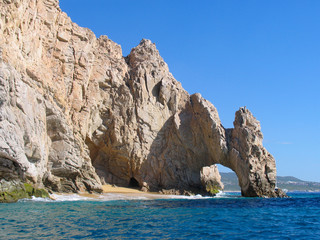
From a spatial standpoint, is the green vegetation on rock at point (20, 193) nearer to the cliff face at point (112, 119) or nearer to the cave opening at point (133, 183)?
the cliff face at point (112, 119)

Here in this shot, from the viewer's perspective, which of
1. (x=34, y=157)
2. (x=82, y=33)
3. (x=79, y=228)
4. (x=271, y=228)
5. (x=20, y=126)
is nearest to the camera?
(x=79, y=228)

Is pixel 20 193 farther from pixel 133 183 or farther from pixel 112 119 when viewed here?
pixel 133 183

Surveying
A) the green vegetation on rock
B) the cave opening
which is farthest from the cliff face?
the green vegetation on rock

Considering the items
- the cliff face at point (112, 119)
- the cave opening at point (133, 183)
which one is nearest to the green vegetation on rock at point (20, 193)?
the cliff face at point (112, 119)

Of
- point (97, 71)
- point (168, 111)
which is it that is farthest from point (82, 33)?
point (168, 111)

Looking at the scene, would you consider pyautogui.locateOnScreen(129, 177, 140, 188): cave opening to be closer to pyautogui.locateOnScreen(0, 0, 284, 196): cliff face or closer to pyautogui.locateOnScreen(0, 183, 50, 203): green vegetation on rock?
pyautogui.locateOnScreen(0, 0, 284, 196): cliff face

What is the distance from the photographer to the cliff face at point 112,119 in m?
28.1

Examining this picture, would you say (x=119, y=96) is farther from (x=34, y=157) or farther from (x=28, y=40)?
(x=34, y=157)

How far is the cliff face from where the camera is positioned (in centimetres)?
2806

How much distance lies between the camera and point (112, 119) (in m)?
43.4

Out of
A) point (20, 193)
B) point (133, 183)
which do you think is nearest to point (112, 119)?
point (133, 183)

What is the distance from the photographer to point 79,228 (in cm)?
1200

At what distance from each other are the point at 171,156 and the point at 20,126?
2647 cm

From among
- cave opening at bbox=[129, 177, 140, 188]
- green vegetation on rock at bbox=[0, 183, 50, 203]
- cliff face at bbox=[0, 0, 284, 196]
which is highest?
cliff face at bbox=[0, 0, 284, 196]
